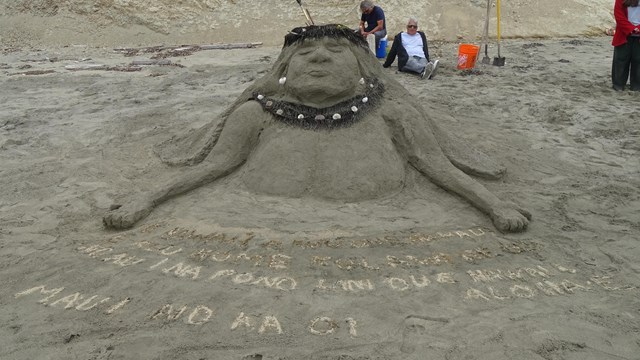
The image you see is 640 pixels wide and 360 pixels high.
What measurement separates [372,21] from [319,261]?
665cm

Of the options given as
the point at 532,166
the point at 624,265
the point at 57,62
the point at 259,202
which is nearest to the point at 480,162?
the point at 532,166

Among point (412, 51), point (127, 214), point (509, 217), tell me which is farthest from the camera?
point (412, 51)

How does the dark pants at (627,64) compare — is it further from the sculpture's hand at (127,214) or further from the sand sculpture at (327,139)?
the sculpture's hand at (127,214)

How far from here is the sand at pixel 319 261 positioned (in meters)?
2.10

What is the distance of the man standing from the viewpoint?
27.5 feet

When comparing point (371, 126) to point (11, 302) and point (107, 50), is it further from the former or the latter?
point (107, 50)

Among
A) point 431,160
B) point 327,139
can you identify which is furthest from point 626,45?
point 327,139

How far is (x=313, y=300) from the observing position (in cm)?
236

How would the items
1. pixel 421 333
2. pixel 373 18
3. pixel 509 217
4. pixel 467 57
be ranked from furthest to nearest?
pixel 373 18 < pixel 467 57 < pixel 509 217 < pixel 421 333

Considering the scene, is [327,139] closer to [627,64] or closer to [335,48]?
[335,48]

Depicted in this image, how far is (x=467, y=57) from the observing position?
306 inches

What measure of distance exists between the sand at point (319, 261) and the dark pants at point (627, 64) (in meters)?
1.54

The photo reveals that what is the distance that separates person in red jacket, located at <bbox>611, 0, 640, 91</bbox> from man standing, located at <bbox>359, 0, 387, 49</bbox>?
3.32m

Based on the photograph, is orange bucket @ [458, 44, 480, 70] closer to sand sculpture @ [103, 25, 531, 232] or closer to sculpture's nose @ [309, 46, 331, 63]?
sand sculpture @ [103, 25, 531, 232]
